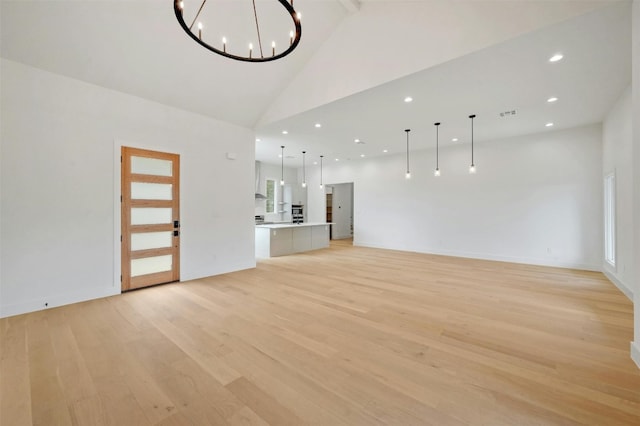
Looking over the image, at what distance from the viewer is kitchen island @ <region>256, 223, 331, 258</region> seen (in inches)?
282

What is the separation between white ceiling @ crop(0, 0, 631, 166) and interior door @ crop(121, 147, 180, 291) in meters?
1.14

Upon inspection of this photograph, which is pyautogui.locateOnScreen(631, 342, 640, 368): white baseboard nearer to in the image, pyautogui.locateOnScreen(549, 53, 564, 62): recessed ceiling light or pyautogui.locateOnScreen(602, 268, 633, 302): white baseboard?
pyautogui.locateOnScreen(602, 268, 633, 302): white baseboard

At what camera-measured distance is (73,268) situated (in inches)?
142

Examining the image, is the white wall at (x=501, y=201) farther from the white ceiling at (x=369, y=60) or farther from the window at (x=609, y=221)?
the white ceiling at (x=369, y=60)

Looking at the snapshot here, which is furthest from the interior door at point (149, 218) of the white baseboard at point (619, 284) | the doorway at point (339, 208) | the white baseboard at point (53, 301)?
the white baseboard at point (619, 284)

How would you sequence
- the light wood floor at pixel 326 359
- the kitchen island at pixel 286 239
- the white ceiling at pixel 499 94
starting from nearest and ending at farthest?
the light wood floor at pixel 326 359 → the white ceiling at pixel 499 94 → the kitchen island at pixel 286 239

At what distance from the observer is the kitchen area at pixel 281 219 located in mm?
7305

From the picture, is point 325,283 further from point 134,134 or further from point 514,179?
point 514,179

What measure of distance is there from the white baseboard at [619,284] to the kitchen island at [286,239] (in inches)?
266

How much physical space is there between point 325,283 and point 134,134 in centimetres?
413

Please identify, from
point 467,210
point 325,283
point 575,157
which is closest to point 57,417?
point 325,283

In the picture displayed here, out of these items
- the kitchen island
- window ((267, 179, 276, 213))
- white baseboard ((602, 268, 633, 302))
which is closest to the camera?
white baseboard ((602, 268, 633, 302))

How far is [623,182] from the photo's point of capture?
13.3ft

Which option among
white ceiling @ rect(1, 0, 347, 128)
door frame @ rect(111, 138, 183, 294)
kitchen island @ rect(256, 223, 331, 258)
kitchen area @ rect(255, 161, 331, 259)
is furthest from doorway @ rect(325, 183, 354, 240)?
door frame @ rect(111, 138, 183, 294)
